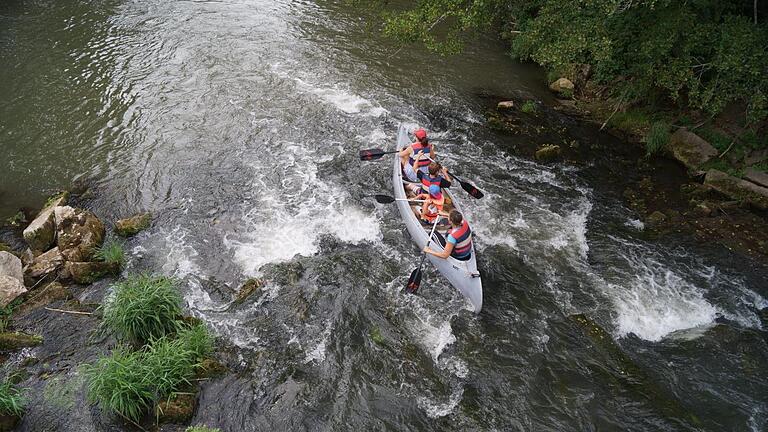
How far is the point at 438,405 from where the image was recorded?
630cm

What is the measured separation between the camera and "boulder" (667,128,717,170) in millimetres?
10828

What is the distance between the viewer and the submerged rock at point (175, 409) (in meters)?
5.82

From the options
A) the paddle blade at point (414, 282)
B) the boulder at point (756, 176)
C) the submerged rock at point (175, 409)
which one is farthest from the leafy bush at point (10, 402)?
the boulder at point (756, 176)

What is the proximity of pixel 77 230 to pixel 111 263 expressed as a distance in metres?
1.04

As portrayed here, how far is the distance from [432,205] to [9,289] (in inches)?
278

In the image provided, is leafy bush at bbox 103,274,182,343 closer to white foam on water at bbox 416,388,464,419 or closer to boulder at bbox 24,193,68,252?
boulder at bbox 24,193,68,252

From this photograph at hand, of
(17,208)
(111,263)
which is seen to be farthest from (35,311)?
(17,208)

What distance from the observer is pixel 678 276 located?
8445mm

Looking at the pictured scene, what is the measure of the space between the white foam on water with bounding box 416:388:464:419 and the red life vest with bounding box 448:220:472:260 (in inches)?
93.2

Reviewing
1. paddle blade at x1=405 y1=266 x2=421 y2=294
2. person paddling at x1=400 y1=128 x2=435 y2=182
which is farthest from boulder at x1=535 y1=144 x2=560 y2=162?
paddle blade at x1=405 y1=266 x2=421 y2=294

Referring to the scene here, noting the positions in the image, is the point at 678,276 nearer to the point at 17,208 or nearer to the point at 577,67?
the point at 577,67

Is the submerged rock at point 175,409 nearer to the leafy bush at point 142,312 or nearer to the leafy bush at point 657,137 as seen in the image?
the leafy bush at point 142,312

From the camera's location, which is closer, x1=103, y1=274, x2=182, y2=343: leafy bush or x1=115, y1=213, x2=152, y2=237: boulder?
x1=103, y1=274, x2=182, y2=343: leafy bush

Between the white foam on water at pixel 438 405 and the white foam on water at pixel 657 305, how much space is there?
299cm
